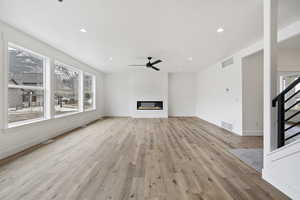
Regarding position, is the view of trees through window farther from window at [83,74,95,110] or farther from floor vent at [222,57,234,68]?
floor vent at [222,57,234,68]

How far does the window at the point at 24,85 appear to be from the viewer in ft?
10.7

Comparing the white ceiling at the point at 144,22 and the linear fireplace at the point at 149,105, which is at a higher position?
the white ceiling at the point at 144,22

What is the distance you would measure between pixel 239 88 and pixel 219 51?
1.38 m

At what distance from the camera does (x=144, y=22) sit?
2.93m

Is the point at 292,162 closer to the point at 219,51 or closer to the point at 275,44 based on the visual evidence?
the point at 275,44

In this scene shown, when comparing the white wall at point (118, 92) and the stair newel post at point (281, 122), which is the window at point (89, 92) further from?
the stair newel post at point (281, 122)

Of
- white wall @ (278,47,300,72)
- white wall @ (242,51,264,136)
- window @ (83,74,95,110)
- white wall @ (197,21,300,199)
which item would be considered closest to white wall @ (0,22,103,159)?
window @ (83,74,95,110)

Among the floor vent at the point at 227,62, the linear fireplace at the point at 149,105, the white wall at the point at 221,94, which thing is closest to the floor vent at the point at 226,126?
the white wall at the point at 221,94

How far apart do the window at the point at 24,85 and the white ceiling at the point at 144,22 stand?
2.04 ft

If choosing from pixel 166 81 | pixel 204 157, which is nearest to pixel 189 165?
pixel 204 157

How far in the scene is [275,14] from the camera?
2068 millimetres

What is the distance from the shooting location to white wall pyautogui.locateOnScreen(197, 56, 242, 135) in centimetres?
481

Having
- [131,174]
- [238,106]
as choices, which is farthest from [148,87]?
[131,174]

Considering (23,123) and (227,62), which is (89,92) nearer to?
(23,123)
